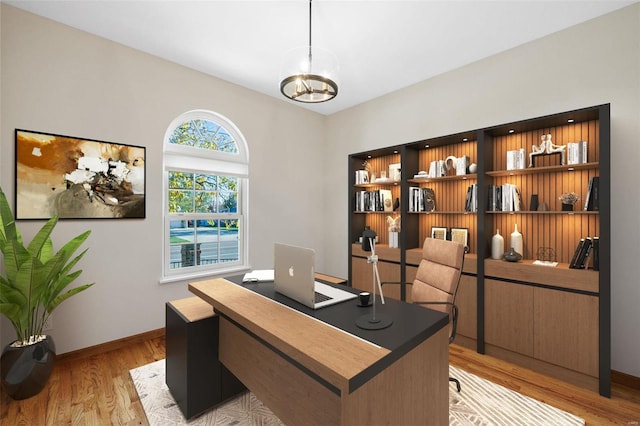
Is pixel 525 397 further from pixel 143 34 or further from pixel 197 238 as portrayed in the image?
pixel 143 34

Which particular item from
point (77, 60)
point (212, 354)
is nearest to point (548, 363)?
point (212, 354)

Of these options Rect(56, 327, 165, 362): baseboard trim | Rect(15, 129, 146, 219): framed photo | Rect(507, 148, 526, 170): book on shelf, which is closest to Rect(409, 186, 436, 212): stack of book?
Rect(507, 148, 526, 170): book on shelf

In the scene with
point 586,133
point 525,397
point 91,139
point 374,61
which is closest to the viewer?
point 525,397

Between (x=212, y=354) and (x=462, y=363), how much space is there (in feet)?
7.31

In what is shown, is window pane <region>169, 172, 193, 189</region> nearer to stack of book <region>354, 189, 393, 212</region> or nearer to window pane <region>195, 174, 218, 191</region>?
window pane <region>195, 174, 218, 191</region>

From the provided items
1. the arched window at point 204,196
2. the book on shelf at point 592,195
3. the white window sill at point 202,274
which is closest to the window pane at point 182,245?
the arched window at point 204,196

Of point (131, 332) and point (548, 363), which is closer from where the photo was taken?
point (548, 363)

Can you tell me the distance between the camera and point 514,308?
270cm

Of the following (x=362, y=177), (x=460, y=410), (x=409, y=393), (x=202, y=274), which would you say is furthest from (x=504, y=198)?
Result: (x=202, y=274)

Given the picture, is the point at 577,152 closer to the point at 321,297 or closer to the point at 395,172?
the point at 395,172

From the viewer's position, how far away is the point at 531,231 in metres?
2.93

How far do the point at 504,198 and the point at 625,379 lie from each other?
67.0 inches

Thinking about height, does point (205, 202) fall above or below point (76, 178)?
below

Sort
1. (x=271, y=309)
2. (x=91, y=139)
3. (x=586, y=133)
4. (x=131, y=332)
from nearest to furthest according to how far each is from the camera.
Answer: (x=271, y=309), (x=586, y=133), (x=91, y=139), (x=131, y=332)
